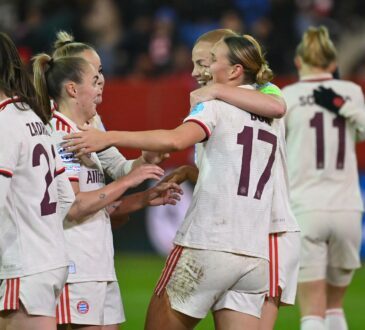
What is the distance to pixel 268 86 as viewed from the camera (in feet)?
16.9

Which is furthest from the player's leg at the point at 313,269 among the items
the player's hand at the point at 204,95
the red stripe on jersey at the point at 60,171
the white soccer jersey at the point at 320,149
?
the red stripe on jersey at the point at 60,171

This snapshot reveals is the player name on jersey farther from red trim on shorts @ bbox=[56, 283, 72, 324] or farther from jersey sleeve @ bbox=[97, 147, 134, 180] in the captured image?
jersey sleeve @ bbox=[97, 147, 134, 180]

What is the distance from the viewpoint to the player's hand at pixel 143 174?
16.0 feet

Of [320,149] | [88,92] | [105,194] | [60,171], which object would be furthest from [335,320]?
[60,171]

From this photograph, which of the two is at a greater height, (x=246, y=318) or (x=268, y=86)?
(x=268, y=86)

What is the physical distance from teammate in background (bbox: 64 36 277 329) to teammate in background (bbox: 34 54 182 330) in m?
0.32

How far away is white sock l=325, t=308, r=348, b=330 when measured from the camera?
735 cm

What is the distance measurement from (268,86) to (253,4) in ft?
34.6

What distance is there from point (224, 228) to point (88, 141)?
31.0 inches


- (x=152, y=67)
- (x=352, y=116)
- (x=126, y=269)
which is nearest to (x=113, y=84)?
(x=152, y=67)

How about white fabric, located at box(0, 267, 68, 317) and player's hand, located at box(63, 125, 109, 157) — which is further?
player's hand, located at box(63, 125, 109, 157)

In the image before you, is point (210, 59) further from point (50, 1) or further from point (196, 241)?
point (50, 1)

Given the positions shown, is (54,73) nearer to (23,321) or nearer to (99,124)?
(99,124)

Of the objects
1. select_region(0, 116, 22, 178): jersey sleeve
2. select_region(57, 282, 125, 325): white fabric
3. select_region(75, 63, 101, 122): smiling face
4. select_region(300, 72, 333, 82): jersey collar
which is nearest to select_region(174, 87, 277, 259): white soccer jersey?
select_region(57, 282, 125, 325): white fabric
